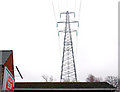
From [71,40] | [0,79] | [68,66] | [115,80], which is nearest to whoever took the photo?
[0,79]

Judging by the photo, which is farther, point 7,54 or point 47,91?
point 7,54

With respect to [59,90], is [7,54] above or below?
above

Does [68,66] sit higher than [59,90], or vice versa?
[68,66]

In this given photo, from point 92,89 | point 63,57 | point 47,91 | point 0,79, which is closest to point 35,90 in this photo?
point 47,91

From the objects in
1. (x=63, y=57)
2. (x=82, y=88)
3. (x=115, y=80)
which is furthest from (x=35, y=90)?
(x=115, y=80)

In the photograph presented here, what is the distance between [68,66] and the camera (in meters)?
18.0

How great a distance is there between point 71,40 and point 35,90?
27.4 feet

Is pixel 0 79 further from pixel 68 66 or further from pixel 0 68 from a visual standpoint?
pixel 68 66

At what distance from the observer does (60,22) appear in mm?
19109

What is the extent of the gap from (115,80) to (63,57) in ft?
108

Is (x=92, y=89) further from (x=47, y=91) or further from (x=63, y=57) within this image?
(x=63, y=57)

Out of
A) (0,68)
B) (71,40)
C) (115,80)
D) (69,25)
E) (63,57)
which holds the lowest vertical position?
(115,80)

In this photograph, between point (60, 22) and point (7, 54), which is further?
point (60, 22)

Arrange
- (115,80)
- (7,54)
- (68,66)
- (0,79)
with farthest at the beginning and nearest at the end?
(115,80) → (68,66) → (7,54) → (0,79)
